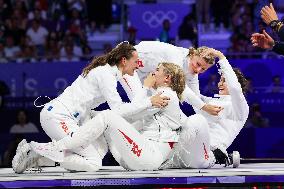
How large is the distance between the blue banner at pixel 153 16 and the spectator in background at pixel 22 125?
142 inches

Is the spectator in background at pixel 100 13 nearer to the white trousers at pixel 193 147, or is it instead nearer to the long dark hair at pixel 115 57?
the long dark hair at pixel 115 57

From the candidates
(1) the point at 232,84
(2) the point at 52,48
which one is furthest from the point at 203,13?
(1) the point at 232,84

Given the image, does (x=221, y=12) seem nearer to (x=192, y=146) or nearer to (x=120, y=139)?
(x=192, y=146)

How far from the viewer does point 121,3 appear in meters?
15.2

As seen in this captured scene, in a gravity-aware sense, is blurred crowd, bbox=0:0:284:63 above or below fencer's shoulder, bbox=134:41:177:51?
→ below

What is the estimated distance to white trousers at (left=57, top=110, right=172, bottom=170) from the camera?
259 inches

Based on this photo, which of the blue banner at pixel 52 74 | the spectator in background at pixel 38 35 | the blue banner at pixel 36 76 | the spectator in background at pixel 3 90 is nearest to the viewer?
the spectator in background at pixel 3 90

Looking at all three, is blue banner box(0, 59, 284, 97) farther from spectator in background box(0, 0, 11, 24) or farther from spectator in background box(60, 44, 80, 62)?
spectator in background box(0, 0, 11, 24)

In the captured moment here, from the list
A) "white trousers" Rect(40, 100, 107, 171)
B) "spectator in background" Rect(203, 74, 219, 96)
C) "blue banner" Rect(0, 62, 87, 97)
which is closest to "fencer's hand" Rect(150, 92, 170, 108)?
"white trousers" Rect(40, 100, 107, 171)

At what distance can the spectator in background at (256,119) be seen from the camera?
38.0 feet

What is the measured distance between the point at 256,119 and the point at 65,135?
541cm

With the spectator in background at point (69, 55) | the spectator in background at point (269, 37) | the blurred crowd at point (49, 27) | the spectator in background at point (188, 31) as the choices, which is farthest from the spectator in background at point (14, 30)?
the spectator in background at point (269, 37)

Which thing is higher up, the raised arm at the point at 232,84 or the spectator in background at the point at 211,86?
the raised arm at the point at 232,84

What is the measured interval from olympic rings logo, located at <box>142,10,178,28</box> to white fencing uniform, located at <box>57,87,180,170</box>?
7913 mm
